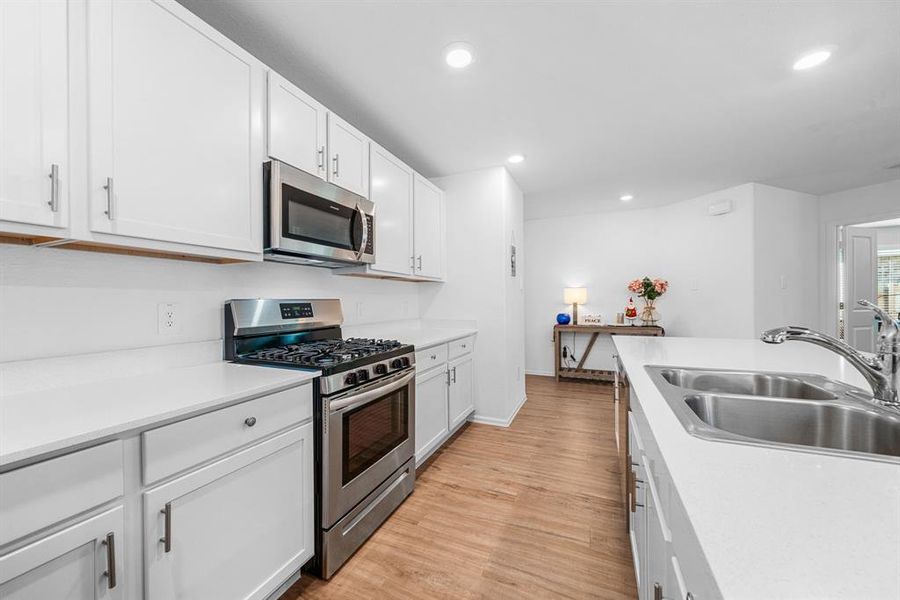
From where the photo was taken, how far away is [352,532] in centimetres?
168

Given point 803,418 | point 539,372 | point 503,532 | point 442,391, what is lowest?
point 503,532

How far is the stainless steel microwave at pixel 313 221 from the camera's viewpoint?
5.54 ft

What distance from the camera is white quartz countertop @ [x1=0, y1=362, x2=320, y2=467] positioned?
2.72 feet

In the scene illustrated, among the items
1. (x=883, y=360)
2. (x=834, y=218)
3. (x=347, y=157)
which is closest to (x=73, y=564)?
(x=347, y=157)

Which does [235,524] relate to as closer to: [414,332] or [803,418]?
[803,418]

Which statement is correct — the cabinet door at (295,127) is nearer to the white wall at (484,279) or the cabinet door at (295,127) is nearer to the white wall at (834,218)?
the white wall at (484,279)

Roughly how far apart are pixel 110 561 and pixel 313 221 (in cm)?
143

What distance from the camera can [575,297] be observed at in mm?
5121

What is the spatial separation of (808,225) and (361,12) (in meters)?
5.35

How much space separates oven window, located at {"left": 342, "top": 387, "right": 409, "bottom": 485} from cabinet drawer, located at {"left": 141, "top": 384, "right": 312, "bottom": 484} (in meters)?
0.27

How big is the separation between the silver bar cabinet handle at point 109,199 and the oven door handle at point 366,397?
38.6 inches

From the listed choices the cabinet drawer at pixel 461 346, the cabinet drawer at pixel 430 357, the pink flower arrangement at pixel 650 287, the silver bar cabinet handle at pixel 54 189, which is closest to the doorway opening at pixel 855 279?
the pink flower arrangement at pixel 650 287

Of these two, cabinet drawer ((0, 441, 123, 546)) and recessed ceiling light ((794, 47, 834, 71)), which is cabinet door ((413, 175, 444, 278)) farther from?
recessed ceiling light ((794, 47, 834, 71))

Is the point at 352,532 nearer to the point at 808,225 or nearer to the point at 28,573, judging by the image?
the point at 28,573
